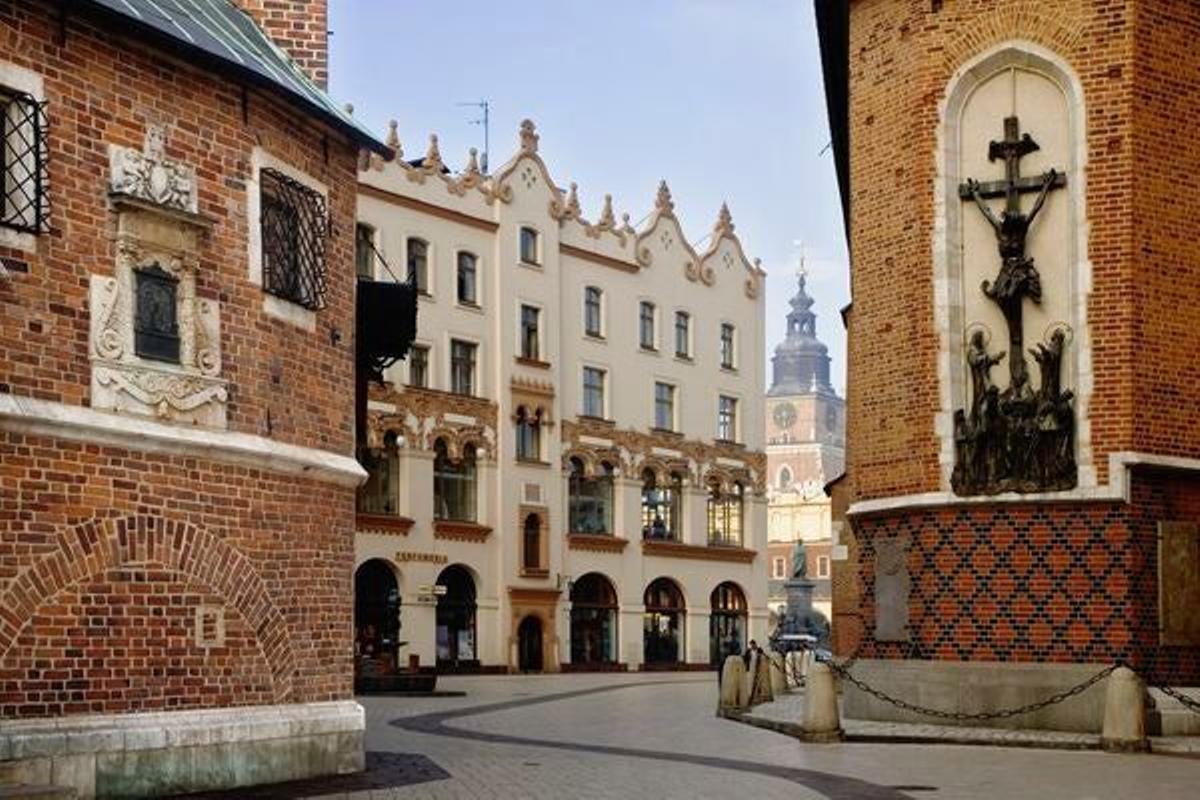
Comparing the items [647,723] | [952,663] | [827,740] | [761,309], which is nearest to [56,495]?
[827,740]

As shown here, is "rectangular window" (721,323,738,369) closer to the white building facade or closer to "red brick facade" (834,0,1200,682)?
the white building facade

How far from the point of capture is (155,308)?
561 inches

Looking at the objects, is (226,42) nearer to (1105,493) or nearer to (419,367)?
(1105,493)

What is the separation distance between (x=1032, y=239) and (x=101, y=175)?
41.3 ft

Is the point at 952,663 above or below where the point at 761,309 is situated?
below

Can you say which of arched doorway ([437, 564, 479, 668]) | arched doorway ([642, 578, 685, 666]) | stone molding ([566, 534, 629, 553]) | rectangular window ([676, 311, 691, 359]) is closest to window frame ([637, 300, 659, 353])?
rectangular window ([676, 311, 691, 359])

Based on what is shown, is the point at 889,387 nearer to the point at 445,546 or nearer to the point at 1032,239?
the point at 1032,239

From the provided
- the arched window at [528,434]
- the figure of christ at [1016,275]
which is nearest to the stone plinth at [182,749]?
the figure of christ at [1016,275]

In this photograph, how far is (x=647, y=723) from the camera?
83.8 feet

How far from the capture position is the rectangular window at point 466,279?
174 feet

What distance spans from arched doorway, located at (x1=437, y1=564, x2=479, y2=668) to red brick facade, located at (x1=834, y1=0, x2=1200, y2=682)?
29.3 meters

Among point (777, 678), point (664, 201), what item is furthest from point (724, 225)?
point (777, 678)

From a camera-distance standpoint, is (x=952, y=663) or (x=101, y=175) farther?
(x=952, y=663)

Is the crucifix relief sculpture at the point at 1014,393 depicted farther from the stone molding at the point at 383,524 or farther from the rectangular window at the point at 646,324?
the rectangular window at the point at 646,324
